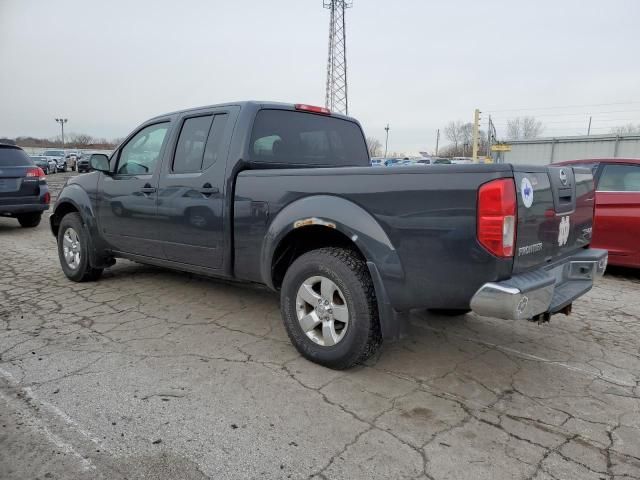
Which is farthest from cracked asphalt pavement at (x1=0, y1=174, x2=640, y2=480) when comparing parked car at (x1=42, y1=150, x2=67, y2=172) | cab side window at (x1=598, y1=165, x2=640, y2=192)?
parked car at (x1=42, y1=150, x2=67, y2=172)

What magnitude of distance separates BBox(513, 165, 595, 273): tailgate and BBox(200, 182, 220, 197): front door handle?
2.30 metres

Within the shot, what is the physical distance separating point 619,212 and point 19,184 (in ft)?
32.0

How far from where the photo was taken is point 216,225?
3875mm

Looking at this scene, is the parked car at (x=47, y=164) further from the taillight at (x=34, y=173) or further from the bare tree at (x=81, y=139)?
the bare tree at (x=81, y=139)

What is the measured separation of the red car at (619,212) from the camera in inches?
234

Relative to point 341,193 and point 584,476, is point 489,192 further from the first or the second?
point 584,476

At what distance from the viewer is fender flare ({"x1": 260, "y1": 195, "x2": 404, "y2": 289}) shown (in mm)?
2895

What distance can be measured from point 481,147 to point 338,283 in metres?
42.9

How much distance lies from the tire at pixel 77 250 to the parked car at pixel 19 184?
13.0 feet

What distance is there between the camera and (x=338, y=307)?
3.16 meters

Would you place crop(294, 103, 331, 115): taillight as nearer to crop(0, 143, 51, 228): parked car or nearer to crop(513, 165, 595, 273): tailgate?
crop(513, 165, 595, 273): tailgate

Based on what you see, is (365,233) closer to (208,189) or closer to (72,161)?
(208,189)

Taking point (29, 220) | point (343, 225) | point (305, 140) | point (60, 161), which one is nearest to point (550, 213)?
point (343, 225)

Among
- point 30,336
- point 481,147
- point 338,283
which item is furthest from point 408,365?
point 481,147
